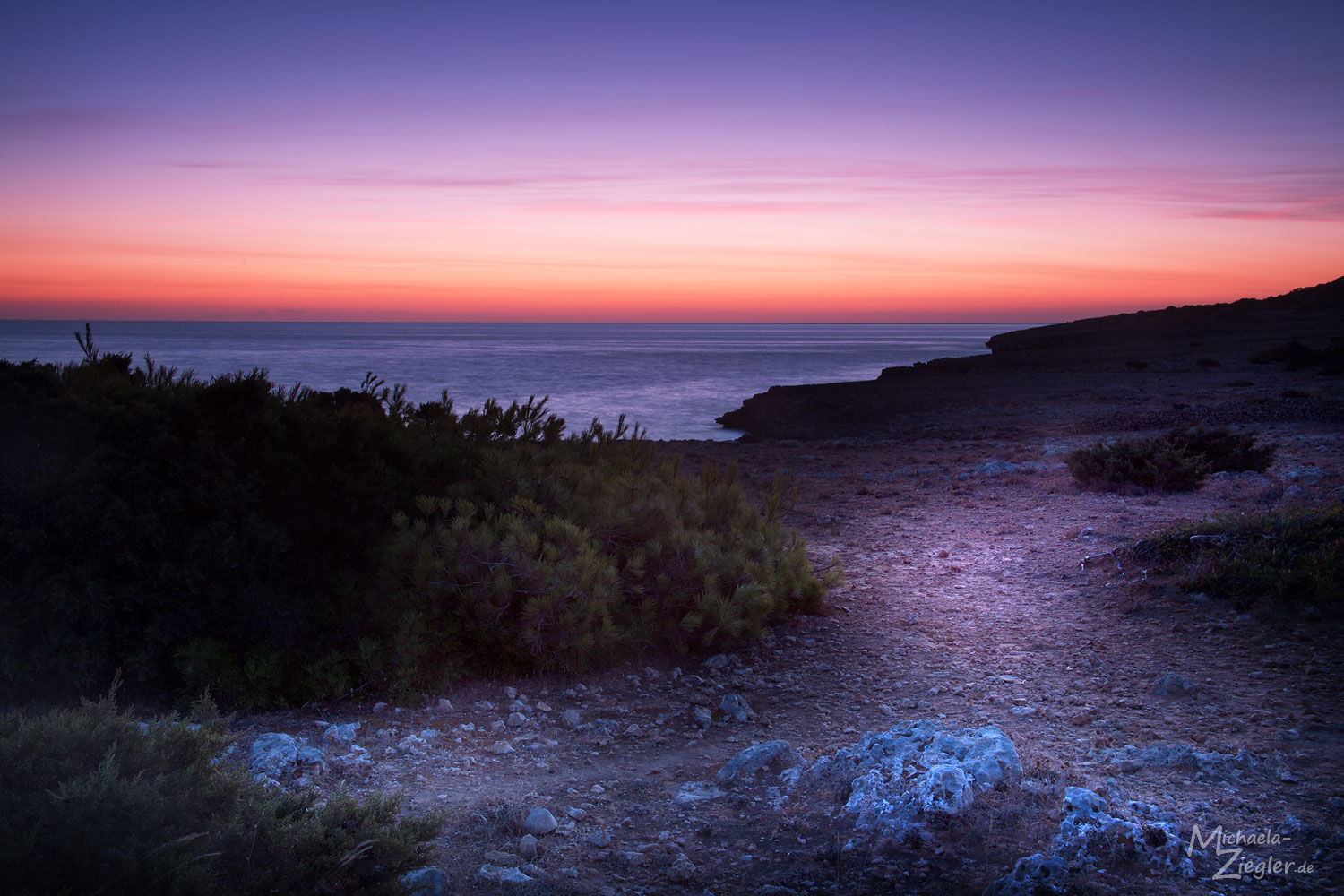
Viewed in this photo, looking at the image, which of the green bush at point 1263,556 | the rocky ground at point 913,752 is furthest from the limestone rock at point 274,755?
the green bush at point 1263,556

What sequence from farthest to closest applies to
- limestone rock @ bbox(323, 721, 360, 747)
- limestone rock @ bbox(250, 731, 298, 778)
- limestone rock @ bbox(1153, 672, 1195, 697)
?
1. limestone rock @ bbox(1153, 672, 1195, 697)
2. limestone rock @ bbox(323, 721, 360, 747)
3. limestone rock @ bbox(250, 731, 298, 778)

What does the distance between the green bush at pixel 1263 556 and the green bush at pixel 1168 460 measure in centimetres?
305

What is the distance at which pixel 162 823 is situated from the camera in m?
2.14

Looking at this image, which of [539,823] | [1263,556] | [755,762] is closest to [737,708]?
[755,762]

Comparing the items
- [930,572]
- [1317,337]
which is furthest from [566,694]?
[1317,337]

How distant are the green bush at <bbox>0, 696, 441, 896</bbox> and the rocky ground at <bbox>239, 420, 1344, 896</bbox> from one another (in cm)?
53

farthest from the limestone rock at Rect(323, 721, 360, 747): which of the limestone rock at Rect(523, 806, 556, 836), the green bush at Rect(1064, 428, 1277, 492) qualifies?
the green bush at Rect(1064, 428, 1277, 492)

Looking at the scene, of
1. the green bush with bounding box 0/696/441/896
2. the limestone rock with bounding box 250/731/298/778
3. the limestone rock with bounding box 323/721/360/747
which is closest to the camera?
the green bush with bounding box 0/696/441/896

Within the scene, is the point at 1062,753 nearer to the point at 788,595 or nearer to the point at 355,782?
the point at 788,595

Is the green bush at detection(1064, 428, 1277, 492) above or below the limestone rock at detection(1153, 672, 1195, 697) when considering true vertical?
above

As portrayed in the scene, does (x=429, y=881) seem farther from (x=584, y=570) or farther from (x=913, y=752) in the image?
(x=584, y=570)

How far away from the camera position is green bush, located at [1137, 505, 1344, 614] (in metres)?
5.67

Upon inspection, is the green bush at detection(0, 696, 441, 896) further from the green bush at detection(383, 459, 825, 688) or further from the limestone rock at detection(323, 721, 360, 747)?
the green bush at detection(383, 459, 825, 688)

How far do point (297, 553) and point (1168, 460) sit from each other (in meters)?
9.64
